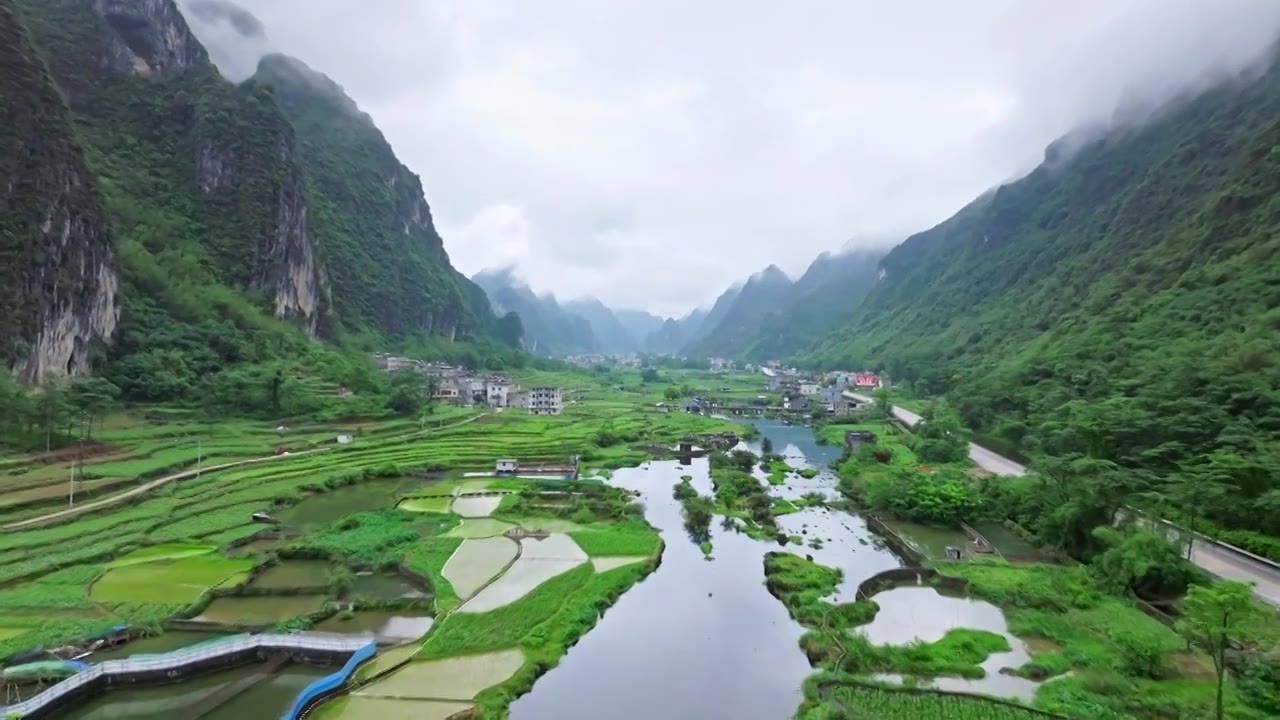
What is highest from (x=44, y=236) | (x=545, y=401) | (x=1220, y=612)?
(x=44, y=236)

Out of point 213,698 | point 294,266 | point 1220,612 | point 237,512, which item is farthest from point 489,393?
point 1220,612

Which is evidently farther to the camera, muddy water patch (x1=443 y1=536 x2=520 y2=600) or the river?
muddy water patch (x1=443 y1=536 x2=520 y2=600)

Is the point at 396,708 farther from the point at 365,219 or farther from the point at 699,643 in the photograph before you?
the point at 365,219

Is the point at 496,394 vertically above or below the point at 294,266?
below

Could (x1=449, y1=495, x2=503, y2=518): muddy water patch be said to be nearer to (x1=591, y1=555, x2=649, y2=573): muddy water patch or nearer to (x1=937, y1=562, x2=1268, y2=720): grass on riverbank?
(x1=591, y1=555, x2=649, y2=573): muddy water patch

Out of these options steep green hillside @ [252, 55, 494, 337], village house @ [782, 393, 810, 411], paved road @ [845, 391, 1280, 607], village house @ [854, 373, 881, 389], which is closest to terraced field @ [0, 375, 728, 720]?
paved road @ [845, 391, 1280, 607]

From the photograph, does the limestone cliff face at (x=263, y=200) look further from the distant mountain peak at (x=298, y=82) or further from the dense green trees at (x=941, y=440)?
the dense green trees at (x=941, y=440)
